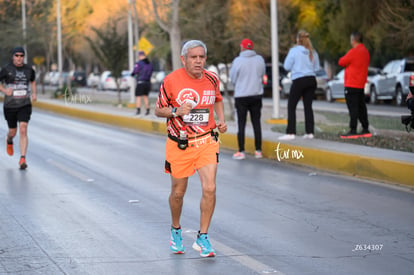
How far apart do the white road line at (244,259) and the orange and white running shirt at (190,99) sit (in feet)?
3.40

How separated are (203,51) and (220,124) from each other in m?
0.63

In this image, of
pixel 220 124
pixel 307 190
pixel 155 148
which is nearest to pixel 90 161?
pixel 155 148

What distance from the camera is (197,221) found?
918 centimetres

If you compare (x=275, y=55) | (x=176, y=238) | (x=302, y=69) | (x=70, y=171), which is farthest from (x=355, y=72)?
(x=176, y=238)

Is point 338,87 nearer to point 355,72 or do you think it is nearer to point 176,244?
point 355,72

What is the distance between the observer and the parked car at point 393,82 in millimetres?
32156

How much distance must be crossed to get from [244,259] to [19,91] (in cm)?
783

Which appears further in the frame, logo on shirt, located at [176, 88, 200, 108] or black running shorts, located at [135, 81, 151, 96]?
black running shorts, located at [135, 81, 151, 96]

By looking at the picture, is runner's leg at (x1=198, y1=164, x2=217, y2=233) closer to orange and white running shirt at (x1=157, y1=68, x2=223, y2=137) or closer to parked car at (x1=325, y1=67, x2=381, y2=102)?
orange and white running shirt at (x1=157, y1=68, x2=223, y2=137)

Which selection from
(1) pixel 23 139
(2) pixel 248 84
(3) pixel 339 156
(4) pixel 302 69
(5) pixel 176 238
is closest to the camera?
(5) pixel 176 238

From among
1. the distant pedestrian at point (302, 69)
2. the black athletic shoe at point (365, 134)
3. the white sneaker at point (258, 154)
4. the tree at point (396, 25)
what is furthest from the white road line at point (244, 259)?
the tree at point (396, 25)

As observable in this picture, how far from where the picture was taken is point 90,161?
15281mm

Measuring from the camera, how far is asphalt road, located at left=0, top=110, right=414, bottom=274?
716 centimetres

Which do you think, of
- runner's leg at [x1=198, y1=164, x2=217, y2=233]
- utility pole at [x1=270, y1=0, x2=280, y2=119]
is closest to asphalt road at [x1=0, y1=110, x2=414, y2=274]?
runner's leg at [x1=198, y1=164, x2=217, y2=233]
